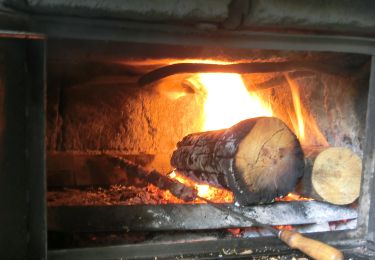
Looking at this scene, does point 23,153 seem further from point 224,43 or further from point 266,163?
point 266,163

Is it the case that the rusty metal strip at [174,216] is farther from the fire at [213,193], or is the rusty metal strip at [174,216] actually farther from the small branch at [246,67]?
the small branch at [246,67]

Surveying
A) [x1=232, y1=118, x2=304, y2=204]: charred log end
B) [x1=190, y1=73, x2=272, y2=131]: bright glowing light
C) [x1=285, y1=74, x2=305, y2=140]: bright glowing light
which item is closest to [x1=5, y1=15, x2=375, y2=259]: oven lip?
[x1=232, y1=118, x2=304, y2=204]: charred log end

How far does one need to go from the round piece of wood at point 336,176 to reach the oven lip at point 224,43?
11 centimetres

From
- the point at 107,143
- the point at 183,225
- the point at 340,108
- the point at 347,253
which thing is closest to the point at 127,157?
the point at 107,143

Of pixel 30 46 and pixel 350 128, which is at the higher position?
pixel 30 46

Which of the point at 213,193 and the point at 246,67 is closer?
the point at 246,67

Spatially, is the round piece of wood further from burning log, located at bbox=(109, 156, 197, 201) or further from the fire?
burning log, located at bbox=(109, 156, 197, 201)

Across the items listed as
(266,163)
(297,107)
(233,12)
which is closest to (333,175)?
(266,163)

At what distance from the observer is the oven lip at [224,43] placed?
118 cm

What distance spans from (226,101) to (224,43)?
0.88 metres

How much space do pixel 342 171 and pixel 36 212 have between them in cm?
108

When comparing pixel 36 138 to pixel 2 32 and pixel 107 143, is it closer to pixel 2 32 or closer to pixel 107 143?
pixel 2 32

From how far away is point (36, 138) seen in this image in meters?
1.17

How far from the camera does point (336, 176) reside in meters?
1.65
